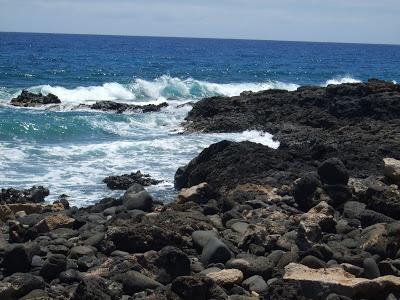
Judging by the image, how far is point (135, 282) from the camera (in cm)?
672

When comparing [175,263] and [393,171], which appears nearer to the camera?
[175,263]

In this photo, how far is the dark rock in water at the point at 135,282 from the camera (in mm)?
6688

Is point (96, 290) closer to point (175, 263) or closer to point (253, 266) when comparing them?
point (175, 263)

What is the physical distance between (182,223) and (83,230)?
1.59 m

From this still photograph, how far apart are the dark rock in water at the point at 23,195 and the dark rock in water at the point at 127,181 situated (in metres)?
1.72

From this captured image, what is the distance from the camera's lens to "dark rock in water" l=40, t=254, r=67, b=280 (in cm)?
722

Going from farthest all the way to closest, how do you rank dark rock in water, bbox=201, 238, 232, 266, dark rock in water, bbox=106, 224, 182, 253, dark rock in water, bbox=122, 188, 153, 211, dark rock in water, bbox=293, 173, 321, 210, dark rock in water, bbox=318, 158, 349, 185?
dark rock in water, bbox=318, 158, 349, 185 < dark rock in water, bbox=122, 188, 153, 211 < dark rock in water, bbox=293, 173, 321, 210 < dark rock in water, bbox=106, 224, 182, 253 < dark rock in water, bbox=201, 238, 232, 266

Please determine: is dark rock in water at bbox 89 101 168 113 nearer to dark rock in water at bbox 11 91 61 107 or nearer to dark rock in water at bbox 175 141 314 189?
dark rock in water at bbox 11 91 61 107

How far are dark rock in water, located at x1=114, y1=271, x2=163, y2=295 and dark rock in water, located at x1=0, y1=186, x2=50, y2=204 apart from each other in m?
5.86

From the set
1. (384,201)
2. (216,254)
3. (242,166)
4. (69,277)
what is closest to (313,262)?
(216,254)

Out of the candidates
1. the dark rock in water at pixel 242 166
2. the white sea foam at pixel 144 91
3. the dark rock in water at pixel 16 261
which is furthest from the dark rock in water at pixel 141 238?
the white sea foam at pixel 144 91

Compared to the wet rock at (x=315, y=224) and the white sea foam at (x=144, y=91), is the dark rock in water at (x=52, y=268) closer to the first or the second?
the wet rock at (x=315, y=224)

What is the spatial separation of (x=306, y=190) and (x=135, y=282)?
15.7 ft

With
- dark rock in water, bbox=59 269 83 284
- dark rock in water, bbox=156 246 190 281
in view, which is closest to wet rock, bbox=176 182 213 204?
dark rock in water, bbox=156 246 190 281
